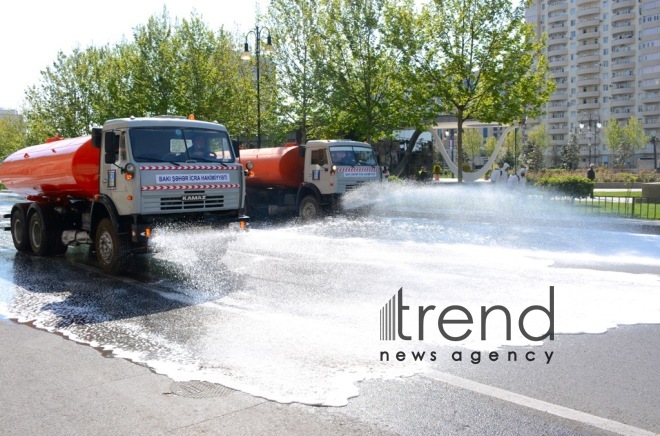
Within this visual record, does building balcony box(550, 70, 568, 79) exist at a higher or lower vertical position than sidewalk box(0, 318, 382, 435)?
higher

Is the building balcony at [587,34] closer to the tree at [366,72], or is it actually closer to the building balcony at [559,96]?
the building balcony at [559,96]

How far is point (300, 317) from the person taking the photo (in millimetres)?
7227

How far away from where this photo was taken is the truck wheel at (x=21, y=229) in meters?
13.6

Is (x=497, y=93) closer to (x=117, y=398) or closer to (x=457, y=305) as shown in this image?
(x=457, y=305)

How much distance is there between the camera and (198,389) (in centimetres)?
497

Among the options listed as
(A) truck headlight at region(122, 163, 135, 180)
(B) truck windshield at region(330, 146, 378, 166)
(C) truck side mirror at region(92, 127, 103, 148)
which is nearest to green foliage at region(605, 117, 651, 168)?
(B) truck windshield at region(330, 146, 378, 166)

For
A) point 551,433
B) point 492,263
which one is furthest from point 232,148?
point 551,433

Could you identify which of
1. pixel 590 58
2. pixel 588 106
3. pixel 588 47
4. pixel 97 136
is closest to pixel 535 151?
pixel 588 106

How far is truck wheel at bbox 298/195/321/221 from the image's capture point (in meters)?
19.5

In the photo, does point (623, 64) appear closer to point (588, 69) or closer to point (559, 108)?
point (588, 69)

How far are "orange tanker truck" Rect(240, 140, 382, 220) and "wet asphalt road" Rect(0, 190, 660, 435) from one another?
13.4 meters

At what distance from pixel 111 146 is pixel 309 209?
9.78 meters

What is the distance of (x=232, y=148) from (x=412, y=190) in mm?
18173

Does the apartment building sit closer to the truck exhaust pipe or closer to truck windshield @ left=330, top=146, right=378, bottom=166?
truck windshield @ left=330, top=146, right=378, bottom=166
